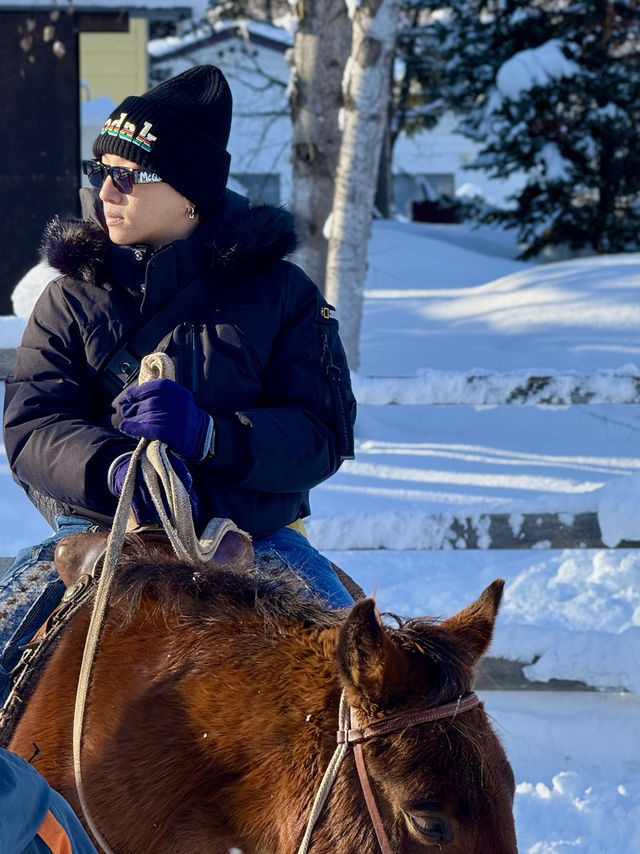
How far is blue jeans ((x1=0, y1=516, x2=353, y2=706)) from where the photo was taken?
2.18 metres

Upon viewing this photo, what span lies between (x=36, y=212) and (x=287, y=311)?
769 cm

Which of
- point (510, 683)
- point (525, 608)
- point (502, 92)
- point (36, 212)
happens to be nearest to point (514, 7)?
point (502, 92)

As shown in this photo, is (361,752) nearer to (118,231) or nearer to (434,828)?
(434,828)

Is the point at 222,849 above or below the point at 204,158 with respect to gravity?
below

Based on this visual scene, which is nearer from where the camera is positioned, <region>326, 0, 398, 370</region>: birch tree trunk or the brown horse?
the brown horse

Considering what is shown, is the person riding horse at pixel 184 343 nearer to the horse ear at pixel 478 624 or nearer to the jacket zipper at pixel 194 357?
the jacket zipper at pixel 194 357

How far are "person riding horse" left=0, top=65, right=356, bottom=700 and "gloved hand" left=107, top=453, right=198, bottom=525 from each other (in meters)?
0.05

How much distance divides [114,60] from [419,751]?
16.8 meters

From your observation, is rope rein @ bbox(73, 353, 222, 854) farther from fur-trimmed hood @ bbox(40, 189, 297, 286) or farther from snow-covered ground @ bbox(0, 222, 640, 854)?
snow-covered ground @ bbox(0, 222, 640, 854)

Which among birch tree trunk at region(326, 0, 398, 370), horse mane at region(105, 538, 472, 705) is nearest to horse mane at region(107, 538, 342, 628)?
horse mane at region(105, 538, 472, 705)

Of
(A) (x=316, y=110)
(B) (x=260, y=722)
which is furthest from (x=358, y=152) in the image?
(B) (x=260, y=722)

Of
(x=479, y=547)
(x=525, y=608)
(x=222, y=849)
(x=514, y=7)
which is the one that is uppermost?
(x=514, y=7)

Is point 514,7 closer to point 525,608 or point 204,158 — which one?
point 525,608

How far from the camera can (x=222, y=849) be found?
1.70m
